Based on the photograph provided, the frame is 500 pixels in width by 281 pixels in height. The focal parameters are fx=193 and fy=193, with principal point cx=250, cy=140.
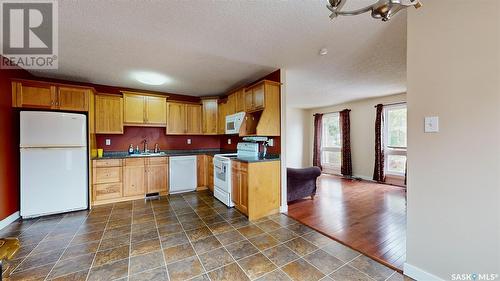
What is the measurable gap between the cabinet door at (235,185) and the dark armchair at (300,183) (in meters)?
→ 0.96

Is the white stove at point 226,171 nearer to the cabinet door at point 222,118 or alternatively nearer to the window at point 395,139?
the cabinet door at point 222,118

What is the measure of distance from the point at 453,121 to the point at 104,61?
4.12 m

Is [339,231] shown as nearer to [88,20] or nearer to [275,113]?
[275,113]

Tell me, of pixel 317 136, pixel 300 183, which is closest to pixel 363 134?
pixel 317 136

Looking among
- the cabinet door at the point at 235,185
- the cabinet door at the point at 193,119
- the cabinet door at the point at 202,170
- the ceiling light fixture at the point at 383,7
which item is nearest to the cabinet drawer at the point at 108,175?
the cabinet door at the point at 202,170

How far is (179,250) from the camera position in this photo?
2148 millimetres

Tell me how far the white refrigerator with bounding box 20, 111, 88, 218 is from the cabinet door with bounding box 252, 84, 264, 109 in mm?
2944

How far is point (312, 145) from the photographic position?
768 centimetres

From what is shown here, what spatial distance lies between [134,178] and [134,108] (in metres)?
1.49

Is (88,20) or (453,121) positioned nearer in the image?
(453,121)

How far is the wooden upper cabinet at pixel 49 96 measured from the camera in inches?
118

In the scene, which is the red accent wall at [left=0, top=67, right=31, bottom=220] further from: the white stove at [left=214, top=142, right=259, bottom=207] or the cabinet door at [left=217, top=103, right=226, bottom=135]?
the cabinet door at [left=217, top=103, right=226, bottom=135]

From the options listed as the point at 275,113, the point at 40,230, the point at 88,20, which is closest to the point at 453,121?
the point at 275,113

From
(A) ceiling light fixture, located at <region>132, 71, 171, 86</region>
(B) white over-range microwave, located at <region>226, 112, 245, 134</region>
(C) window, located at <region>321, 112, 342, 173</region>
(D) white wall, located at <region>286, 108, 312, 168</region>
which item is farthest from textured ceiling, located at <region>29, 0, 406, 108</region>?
(D) white wall, located at <region>286, 108, 312, 168</region>
